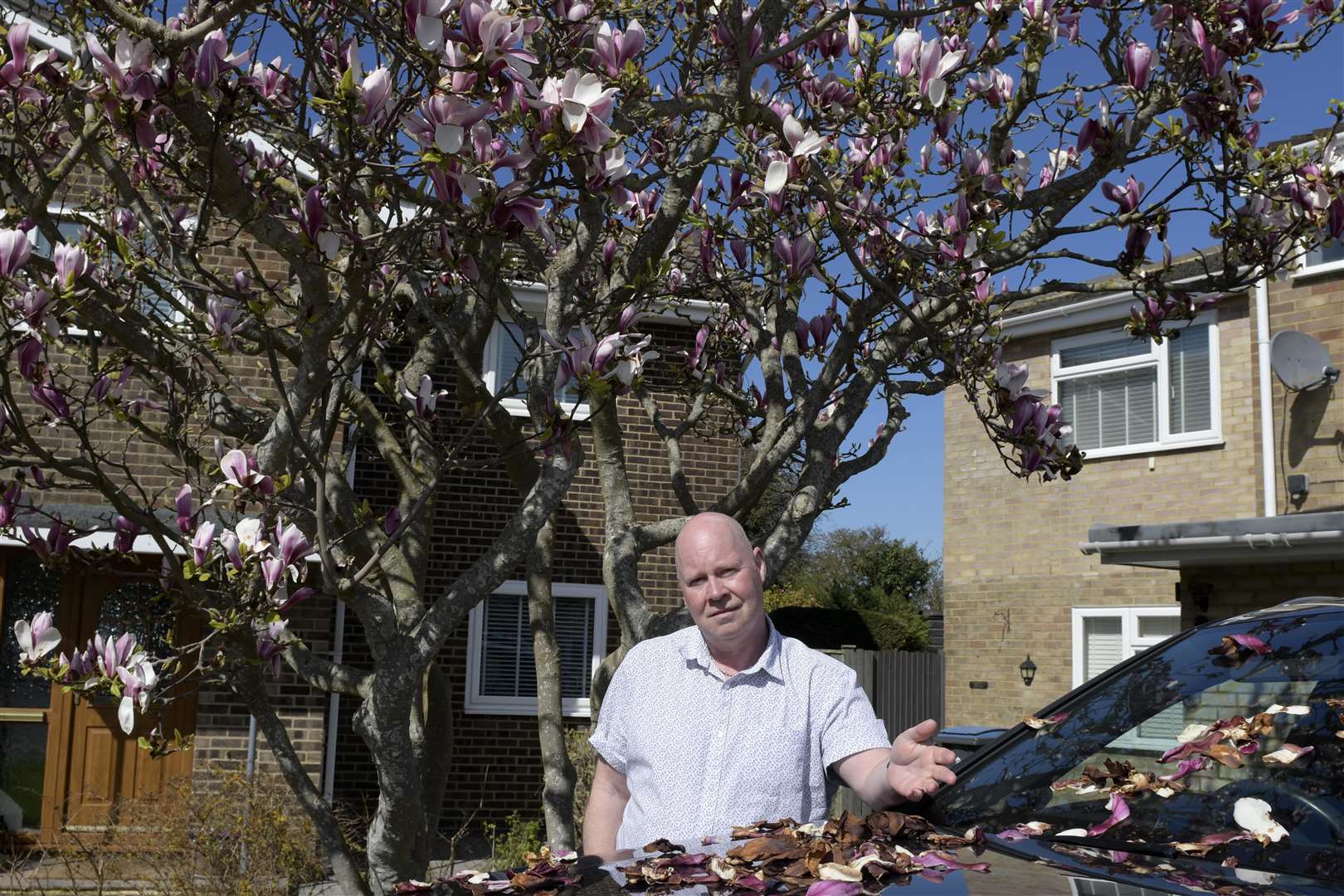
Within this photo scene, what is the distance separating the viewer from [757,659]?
3.03 meters

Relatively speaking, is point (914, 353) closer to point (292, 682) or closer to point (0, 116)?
point (0, 116)

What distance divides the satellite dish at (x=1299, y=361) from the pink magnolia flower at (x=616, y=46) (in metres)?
10.6

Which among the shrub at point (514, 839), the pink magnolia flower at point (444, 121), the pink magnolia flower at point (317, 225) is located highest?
the pink magnolia flower at point (444, 121)

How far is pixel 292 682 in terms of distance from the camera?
37.6ft

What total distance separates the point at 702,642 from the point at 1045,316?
44.3ft

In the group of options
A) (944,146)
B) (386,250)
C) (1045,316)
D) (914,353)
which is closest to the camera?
(386,250)

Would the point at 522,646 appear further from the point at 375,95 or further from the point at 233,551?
the point at 375,95

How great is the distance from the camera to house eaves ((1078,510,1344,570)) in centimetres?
859

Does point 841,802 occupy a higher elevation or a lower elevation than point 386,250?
lower

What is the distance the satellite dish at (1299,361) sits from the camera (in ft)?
41.9

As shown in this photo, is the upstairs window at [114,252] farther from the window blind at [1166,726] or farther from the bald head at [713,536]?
the window blind at [1166,726]

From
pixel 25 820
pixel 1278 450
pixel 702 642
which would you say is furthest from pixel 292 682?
pixel 1278 450

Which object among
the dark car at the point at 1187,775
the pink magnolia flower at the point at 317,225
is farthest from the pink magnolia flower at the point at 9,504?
the dark car at the point at 1187,775

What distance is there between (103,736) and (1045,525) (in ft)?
36.1
